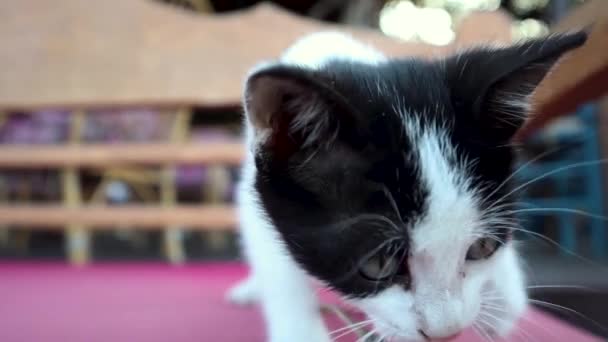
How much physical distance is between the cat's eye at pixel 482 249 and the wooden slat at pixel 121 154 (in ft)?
3.63

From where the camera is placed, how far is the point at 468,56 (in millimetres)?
691

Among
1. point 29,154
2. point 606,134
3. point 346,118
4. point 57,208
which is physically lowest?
point 57,208

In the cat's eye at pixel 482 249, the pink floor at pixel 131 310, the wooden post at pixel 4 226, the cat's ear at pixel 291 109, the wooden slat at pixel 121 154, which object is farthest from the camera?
the wooden post at pixel 4 226

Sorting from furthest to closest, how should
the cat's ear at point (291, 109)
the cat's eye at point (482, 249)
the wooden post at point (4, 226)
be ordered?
1. the wooden post at point (4, 226)
2. the cat's eye at point (482, 249)
3. the cat's ear at point (291, 109)

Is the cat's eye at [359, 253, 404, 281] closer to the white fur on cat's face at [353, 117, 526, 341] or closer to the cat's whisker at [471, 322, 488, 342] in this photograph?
the white fur on cat's face at [353, 117, 526, 341]

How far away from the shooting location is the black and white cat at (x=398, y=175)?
0.56 metres

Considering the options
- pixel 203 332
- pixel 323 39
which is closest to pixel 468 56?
pixel 323 39

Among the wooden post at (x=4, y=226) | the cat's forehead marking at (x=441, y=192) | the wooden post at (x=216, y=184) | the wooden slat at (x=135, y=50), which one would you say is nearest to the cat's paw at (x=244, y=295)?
the cat's forehead marking at (x=441, y=192)

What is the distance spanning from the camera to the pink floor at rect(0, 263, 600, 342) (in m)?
0.83

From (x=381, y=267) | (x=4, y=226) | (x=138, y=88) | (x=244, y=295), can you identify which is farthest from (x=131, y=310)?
(x=4, y=226)

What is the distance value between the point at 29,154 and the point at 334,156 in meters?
1.51

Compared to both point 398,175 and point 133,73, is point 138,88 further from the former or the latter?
point 398,175

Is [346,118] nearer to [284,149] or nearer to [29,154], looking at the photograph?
[284,149]

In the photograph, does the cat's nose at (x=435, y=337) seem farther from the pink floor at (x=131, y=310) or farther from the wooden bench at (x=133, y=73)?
the wooden bench at (x=133, y=73)
